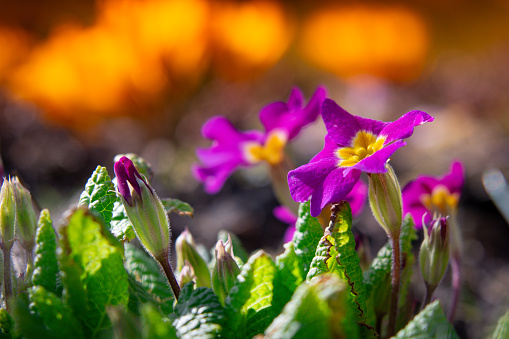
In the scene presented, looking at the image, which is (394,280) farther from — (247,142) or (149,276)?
(247,142)

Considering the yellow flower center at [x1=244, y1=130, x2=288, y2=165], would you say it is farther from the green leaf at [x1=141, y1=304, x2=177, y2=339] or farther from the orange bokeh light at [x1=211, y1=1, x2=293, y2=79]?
the orange bokeh light at [x1=211, y1=1, x2=293, y2=79]

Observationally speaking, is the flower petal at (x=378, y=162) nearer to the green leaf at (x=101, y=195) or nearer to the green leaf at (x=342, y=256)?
the green leaf at (x=342, y=256)

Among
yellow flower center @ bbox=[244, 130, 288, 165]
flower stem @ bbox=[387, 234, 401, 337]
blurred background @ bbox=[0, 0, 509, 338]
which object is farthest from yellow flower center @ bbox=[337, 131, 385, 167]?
blurred background @ bbox=[0, 0, 509, 338]

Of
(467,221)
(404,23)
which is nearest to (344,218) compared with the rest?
(467,221)

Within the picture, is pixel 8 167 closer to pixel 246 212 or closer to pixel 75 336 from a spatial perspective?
pixel 246 212

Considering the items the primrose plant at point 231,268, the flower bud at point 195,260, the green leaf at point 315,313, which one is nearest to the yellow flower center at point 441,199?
the primrose plant at point 231,268
